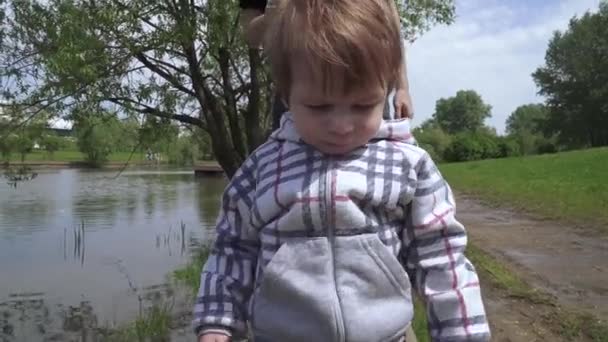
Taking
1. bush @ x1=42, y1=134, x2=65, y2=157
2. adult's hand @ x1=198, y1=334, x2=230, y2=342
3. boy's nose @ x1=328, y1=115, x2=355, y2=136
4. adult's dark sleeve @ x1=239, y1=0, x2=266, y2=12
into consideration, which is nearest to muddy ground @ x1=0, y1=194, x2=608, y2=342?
bush @ x1=42, y1=134, x2=65, y2=157

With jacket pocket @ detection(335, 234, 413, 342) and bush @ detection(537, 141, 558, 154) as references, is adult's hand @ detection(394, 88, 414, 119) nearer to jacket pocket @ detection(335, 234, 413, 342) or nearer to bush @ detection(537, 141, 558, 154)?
jacket pocket @ detection(335, 234, 413, 342)

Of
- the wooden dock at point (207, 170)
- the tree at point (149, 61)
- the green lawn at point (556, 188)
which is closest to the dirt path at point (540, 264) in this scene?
the green lawn at point (556, 188)

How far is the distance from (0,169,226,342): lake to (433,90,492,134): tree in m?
71.4

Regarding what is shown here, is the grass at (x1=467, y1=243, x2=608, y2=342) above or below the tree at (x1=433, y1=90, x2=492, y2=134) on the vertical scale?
below

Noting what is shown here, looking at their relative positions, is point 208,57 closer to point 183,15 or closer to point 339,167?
point 183,15

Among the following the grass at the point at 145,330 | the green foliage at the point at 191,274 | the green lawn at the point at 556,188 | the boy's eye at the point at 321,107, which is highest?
the boy's eye at the point at 321,107

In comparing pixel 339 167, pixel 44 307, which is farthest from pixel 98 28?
pixel 339 167

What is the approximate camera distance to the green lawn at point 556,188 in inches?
482

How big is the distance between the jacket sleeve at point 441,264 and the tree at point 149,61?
5.33 meters

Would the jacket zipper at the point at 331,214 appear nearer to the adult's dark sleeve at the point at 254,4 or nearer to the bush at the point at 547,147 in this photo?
the adult's dark sleeve at the point at 254,4

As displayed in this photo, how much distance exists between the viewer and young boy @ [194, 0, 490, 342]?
148 cm

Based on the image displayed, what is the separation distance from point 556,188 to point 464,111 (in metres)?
78.4

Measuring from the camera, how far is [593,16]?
57031 mm

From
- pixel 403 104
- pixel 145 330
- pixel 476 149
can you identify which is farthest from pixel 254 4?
pixel 476 149
